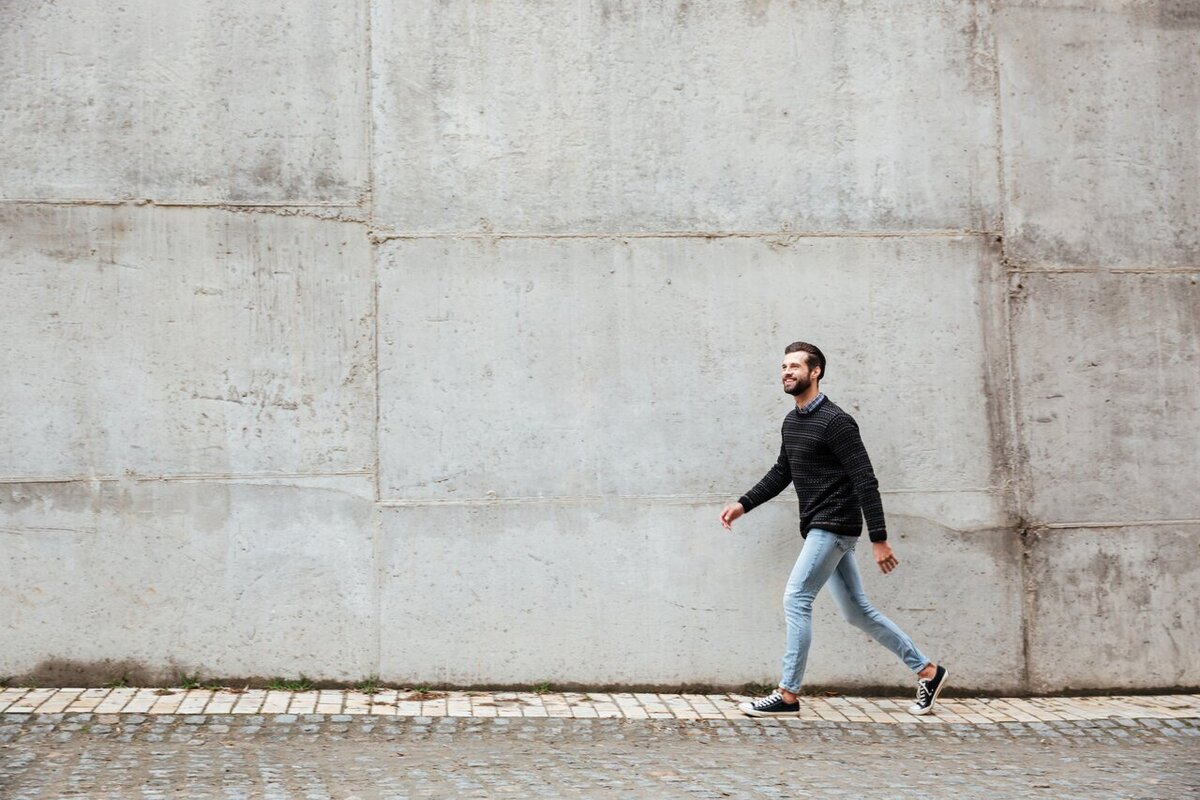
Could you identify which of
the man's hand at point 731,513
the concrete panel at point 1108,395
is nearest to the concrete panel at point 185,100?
the man's hand at point 731,513

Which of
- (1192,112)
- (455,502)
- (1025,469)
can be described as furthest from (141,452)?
(1192,112)

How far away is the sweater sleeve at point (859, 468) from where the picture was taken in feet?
20.1

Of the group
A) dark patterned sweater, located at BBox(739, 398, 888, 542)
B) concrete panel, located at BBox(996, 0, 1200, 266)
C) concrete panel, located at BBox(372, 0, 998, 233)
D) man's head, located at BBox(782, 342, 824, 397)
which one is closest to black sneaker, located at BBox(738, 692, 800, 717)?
dark patterned sweater, located at BBox(739, 398, 888, 542)

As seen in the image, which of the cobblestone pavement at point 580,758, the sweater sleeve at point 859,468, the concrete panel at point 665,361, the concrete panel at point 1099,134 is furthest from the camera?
the concrete panel at point 1099,134

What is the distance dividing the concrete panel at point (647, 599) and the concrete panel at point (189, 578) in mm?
265

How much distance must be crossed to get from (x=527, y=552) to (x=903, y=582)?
2.18 metres

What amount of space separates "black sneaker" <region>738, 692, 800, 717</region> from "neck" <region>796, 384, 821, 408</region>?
1.54 metres

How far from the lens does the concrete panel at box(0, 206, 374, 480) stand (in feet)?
21.9

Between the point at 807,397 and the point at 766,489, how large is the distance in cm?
56

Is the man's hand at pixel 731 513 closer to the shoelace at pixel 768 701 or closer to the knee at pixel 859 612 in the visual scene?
the knee at pixel 859 612

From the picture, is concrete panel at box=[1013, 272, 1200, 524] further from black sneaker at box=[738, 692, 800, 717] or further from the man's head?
black sneaker at box=[738, 692, 800, 717]

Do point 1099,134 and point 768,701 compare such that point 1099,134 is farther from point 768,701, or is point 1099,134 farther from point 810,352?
point 768,701

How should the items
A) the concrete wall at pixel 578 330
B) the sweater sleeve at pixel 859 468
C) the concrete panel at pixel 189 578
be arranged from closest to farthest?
the sweater sleeve at pixel 859 468, the concrete panel at pixel 189 578, the concrete wall at pixel 578 330

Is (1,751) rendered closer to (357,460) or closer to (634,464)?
(357,460)
